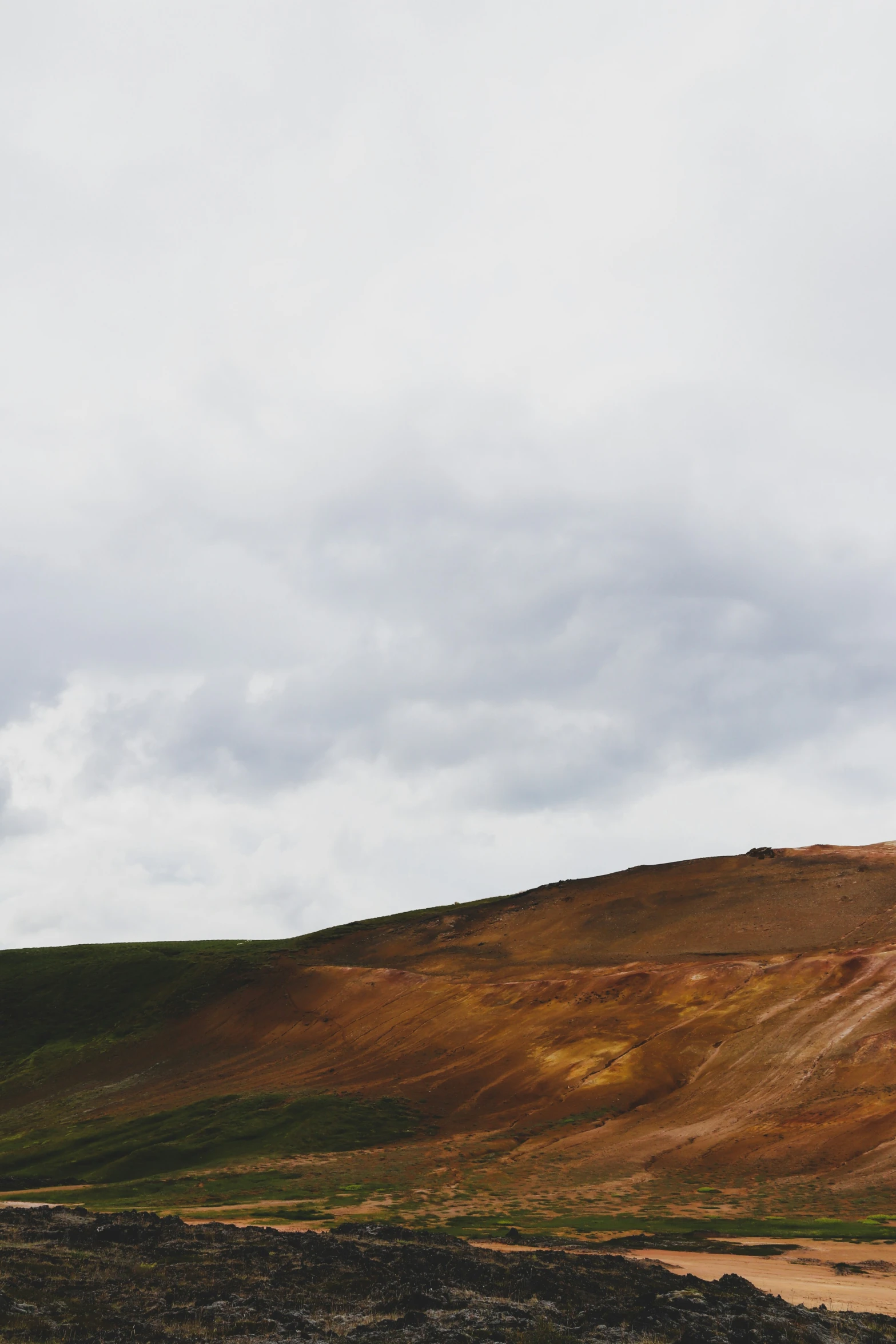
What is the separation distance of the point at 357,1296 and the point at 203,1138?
35602mm

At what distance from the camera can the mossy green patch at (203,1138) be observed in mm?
45594

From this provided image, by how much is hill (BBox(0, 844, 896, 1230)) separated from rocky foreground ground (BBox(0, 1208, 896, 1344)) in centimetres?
1057

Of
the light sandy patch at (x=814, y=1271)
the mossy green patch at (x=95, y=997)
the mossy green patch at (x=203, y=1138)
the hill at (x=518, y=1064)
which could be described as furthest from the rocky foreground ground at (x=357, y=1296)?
the mossy green patch at (x=95, y=997)

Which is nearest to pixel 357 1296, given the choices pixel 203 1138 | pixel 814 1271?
pixel 814 1271

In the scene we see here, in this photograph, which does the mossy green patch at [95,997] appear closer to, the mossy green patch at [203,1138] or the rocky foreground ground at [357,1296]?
the mossy green patch at [203,1138]

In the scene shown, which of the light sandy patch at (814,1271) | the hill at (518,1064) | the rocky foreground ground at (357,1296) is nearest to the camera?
the rocky foreground ground at (357,1296)

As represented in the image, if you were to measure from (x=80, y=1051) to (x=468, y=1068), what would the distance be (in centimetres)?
3828

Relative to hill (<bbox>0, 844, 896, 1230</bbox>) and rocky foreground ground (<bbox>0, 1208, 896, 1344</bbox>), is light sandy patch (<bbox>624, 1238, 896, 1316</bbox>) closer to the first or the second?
rocky foreground ground (<bbox>0, 1208, 896, 1344</bbox>)

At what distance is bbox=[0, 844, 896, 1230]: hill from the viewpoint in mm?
37688

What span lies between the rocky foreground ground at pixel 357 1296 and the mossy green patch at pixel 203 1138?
22721 mm

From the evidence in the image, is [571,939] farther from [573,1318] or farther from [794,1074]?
[573,1318]

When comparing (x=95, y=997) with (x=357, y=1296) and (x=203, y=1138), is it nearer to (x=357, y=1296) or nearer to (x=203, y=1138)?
(x=203, y=1138)

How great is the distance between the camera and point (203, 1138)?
4891cm

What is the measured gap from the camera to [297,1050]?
63.1 metres
